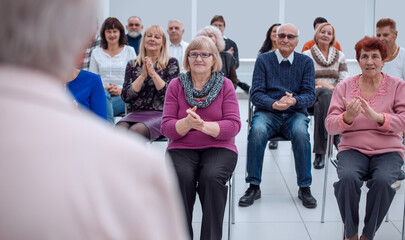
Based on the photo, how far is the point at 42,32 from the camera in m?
0.45

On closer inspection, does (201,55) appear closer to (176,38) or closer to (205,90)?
(205,90)

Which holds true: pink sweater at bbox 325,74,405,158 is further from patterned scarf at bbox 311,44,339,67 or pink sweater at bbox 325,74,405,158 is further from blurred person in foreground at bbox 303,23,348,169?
patterned scarf at bbox 311,44,339,67

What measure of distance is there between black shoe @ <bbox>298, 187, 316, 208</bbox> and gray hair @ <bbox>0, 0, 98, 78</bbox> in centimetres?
273

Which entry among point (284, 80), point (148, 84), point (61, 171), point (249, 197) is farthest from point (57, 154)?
point (284, 80)

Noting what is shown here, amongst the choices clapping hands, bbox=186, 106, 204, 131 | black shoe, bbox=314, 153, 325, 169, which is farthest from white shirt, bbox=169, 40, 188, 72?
clapping hands, bbox=186, 106, 204, 131

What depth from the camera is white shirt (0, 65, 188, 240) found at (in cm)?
41

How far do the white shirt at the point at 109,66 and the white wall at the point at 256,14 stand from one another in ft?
12.6

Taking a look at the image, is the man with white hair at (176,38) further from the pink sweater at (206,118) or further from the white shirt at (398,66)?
the pink sweater at (206,118)

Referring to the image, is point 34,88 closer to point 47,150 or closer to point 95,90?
point 47,150

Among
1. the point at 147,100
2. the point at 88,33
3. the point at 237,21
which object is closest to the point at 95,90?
the point at 147,100

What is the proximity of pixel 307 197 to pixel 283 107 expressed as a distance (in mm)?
618

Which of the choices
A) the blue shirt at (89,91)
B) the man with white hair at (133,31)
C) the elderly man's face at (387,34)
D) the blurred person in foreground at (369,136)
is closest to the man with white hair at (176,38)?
the man with white hair at (133,31)

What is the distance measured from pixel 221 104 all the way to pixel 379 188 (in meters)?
0.94

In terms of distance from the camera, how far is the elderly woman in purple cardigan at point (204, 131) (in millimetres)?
2363
